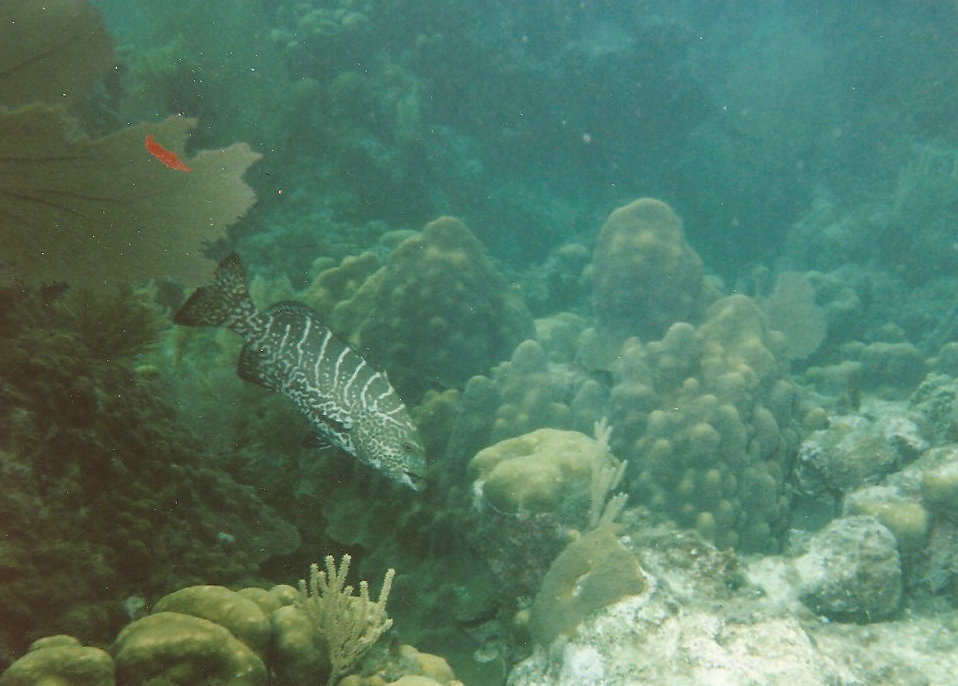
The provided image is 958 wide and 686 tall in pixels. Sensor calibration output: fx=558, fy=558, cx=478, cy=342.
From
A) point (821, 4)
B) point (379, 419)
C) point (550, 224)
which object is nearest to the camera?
point (379, 419)

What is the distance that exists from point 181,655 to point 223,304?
254cm

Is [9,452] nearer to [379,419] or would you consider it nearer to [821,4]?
[379,419]

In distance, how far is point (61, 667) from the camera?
175 cm

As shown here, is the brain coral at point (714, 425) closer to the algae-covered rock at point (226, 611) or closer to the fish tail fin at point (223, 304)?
the fish tail fin at point (223, 304)

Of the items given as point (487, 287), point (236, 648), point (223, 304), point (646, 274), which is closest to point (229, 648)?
point (236, 648)

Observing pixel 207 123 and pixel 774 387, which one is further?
pixel 207 123

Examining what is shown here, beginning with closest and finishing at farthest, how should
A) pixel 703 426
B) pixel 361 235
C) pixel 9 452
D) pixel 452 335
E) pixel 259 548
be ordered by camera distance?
pixel 9 452 → pixel 259 548 → pixel 703 426 → pixel 452 335 → pixel 361 235

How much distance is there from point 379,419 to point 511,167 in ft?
47.0

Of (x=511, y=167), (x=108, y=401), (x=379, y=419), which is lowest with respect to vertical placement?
(x=108, y=401)

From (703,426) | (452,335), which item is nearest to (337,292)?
(452,335)

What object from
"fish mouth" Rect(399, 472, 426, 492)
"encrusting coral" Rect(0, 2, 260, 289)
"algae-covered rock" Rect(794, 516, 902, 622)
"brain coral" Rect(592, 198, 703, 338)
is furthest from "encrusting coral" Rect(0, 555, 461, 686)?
"brain coral" Rect(592, 198, 703, 338)

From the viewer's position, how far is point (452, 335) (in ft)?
22.4

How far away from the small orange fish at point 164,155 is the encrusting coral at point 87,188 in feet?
0.14

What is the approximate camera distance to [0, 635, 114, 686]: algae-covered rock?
5.55ft
